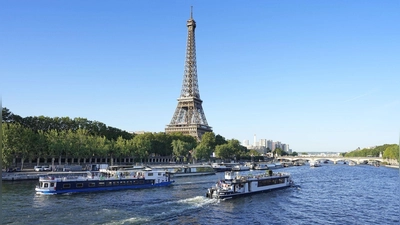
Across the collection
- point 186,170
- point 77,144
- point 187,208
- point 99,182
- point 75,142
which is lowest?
point 187,208

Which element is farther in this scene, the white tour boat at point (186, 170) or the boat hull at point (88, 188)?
the white tour boat at point (186, 170)

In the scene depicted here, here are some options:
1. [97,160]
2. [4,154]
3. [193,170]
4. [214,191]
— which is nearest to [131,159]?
[97,160]

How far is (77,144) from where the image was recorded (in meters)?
88.5

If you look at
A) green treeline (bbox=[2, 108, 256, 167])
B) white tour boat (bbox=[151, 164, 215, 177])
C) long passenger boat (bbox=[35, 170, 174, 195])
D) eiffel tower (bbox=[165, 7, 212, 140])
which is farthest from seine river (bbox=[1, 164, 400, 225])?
eiffel tower (bbox=[165, 7, 212, 140])

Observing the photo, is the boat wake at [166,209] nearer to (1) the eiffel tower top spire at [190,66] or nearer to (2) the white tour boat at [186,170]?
(2) the white tour boat at [186,170]

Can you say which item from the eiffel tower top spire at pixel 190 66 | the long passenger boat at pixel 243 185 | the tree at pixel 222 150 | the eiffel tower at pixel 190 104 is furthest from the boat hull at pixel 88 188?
the eiffel tower top spire at pixel 190 66

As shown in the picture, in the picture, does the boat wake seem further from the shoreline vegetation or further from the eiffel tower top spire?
the eiffel tower top spire

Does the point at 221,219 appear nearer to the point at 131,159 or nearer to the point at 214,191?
the point at 214,191

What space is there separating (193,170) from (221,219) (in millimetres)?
54513

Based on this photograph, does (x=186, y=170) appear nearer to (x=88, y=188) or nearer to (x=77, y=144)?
(x=77, y=144)

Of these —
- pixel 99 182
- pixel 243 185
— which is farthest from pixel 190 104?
pixel 243 185

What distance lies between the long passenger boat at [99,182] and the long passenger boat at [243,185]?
13.7 m

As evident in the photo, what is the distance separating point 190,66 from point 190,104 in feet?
63.4

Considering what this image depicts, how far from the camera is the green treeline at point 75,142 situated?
245ft
